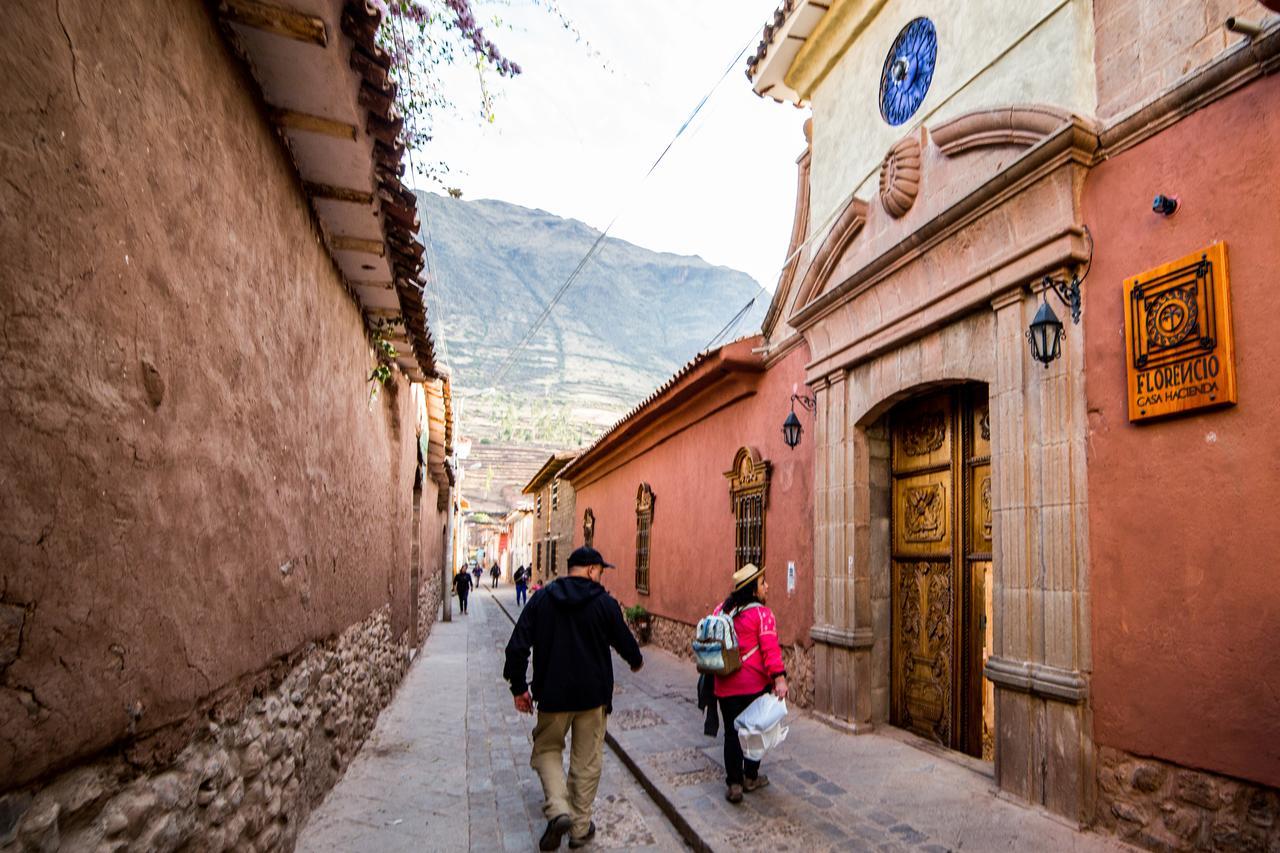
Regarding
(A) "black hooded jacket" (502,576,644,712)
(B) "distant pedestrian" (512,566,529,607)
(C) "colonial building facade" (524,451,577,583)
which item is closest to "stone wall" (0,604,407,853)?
(A) "black hooded jacket" (502,576,644,712)

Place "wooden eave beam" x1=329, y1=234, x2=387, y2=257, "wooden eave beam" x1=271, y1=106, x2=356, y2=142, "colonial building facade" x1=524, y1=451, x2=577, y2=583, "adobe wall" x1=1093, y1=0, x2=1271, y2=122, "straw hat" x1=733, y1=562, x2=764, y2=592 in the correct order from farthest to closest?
"colonial building facade" x1=524, y1=451, x2=577, y2=583
"straw hat" x1=733, y1=562, x2=764, y2=592
"wooden eave beam" x1=329, y1=234, x2=387, y2=257
"adobe wall" x1=1093, y1=0, x2=1271, y2=122
"wooden eave beam" x1=271, y1=106, x2=356, y2=142

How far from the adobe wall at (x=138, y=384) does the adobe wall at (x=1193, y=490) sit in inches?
178

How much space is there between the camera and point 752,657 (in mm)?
5062

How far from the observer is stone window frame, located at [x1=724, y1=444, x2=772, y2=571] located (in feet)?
29.3

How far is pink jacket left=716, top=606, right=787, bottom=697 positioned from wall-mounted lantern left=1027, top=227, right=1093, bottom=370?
239cm

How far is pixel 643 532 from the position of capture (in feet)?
47.9

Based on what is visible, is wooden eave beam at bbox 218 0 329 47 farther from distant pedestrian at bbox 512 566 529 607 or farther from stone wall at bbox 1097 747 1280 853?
distant pedestrian at bbox 512 566 529 607

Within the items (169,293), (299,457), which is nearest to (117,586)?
(169,293)

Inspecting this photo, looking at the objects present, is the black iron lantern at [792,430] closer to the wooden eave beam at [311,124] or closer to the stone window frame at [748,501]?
the stone window frame at [748,501]

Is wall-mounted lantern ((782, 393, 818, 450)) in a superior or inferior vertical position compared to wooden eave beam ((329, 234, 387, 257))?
inferior

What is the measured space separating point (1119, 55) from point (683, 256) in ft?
554

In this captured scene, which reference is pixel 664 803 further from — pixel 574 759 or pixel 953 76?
pixel 953 76

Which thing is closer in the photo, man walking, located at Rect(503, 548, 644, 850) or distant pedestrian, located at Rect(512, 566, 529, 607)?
man walking, located at Rect(503, 548, 644, 850)

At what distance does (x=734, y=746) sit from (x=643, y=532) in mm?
9602
